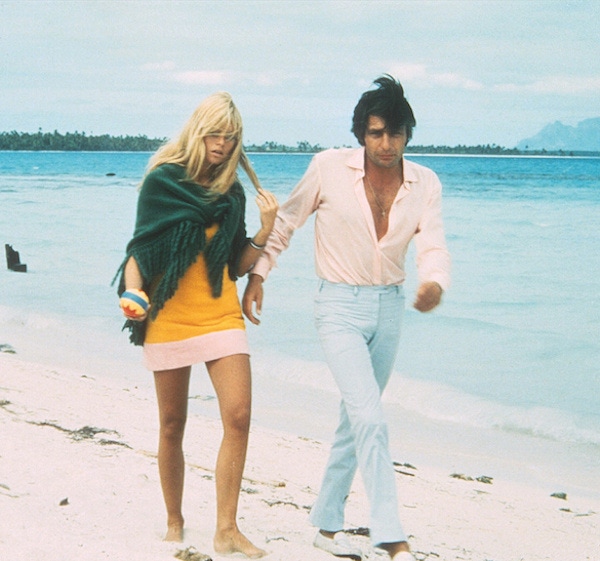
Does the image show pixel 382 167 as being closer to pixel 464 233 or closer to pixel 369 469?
pixel 369 469

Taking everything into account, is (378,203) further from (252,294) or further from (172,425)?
(172,425)

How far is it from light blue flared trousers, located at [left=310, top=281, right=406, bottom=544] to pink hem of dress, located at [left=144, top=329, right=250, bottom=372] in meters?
0.40

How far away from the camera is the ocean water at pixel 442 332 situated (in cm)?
893

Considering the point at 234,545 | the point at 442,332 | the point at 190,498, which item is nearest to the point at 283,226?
the point at 234,545

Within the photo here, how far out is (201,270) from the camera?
12.3 ft

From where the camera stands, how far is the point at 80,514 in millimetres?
4195

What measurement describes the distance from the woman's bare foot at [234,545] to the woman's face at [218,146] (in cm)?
155

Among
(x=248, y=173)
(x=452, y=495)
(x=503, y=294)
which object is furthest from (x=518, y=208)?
(x=248, y=173)

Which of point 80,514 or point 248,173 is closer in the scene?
point 248,173

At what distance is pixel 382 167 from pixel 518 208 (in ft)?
111

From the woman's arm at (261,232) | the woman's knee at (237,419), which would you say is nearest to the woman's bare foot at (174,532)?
the woman's knee at (237,419)

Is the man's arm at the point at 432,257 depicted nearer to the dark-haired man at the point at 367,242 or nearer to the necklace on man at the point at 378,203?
the dark-haired man at the point at 367,242

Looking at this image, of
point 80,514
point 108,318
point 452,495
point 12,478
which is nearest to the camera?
point 80,514

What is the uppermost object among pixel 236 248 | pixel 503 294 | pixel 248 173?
pixel 248 173
